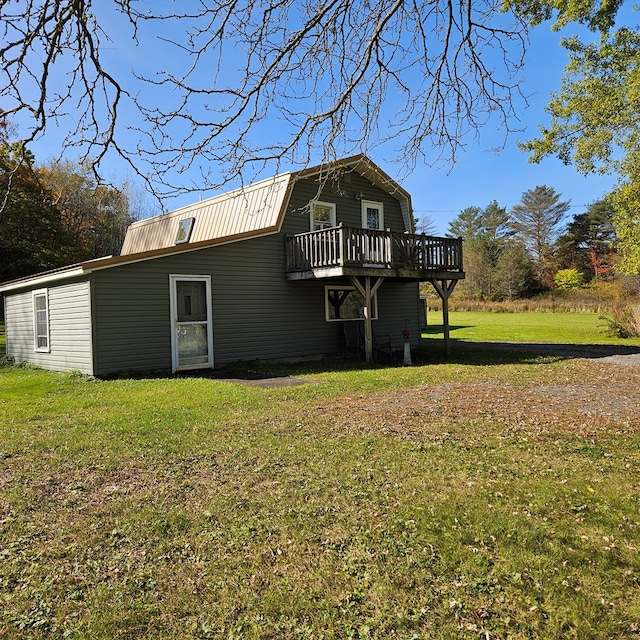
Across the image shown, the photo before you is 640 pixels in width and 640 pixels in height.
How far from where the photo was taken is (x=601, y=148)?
15578 millimetres

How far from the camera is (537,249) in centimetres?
5291

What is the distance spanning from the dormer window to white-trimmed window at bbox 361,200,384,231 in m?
5.67

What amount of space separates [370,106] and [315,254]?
8318mm

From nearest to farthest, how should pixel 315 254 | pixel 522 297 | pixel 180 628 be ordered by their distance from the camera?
pixel 180 628, pixel 315 254, pixel 522 297

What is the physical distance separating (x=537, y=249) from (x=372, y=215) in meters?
43.7

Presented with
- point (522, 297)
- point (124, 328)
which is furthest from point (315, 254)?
point (522, 297)

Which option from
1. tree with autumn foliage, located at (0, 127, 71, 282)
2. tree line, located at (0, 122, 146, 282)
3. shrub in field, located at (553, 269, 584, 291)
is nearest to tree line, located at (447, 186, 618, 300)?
shrub in field, located at (553, 269, 584, 291)

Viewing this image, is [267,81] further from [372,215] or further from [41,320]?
[372,215]

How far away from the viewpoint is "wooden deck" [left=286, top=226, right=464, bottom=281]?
12.0 meters

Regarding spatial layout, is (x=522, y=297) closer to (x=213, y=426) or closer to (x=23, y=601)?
(x=213, y=426)

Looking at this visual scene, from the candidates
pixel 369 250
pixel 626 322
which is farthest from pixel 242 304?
pixel 626 322

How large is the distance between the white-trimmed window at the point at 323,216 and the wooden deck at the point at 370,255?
1.34 metres

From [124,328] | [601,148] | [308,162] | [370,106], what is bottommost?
[124,328]

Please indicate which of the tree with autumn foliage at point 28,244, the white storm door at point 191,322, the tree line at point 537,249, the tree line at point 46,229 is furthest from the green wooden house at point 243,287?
the tree line at point 537,249
